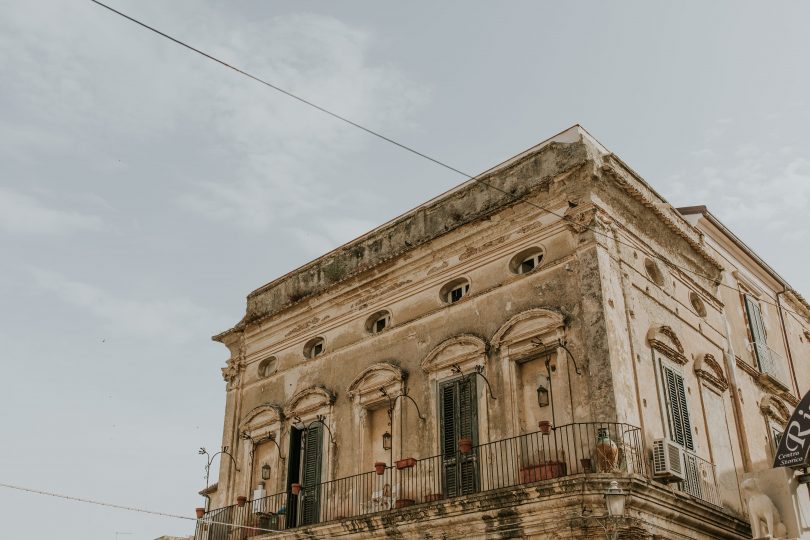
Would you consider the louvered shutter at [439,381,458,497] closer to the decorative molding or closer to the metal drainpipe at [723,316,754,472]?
the decorative molding

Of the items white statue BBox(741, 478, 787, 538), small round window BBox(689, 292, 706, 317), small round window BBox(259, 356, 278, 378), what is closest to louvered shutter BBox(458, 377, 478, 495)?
white statue BBox(741, 478, 787, 538)

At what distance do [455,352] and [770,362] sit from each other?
7566 mm

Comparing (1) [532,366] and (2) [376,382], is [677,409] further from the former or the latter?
(2) [376,382]

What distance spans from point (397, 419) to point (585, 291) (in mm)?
4112

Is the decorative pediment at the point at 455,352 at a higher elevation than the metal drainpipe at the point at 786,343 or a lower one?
lower

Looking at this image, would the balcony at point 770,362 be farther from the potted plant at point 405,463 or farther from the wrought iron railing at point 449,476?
the potted plant at point 405,463

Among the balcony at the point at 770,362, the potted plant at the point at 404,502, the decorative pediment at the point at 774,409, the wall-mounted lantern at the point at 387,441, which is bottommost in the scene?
the potted plant at the point at 404,502

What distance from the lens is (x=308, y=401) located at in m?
16.7

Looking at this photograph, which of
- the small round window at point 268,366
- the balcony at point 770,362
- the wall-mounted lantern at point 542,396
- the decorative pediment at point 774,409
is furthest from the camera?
the small round window at point 268,366

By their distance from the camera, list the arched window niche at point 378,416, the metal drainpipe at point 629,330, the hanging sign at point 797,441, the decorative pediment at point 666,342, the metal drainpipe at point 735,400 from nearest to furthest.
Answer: the hanging sign at point 797,441 → the metal drainpipe at point 629,330 → the decorative pediment at point 666,342 → the arched window niche at point 378,416 → the metal drainpipe at point 735,400

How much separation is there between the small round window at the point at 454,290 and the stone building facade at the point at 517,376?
0.09 feet

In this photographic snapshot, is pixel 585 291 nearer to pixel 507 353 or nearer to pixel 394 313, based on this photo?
pixel 507 353

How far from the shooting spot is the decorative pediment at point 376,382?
595 inches

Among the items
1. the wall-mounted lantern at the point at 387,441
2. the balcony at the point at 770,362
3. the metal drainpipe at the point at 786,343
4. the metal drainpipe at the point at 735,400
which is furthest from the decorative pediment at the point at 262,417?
the metal drainpipe at the point at 786,343
